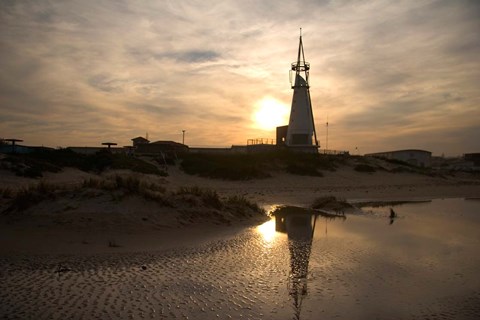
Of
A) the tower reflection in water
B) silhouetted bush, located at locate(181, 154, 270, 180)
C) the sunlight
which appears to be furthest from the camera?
silhouetted bush, located at locate(181, 154, 270, 180)

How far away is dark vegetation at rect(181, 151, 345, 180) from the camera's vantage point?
3075 centimetres

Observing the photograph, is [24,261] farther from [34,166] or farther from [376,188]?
[376,188]

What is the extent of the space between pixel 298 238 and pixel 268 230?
1.34 metres

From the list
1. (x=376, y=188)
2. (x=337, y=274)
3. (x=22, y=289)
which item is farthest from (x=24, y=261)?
(x=376, y=188)

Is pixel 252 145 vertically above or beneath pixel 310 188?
above

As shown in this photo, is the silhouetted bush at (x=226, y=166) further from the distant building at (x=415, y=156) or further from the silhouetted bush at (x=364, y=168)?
the distant building at (x=415, y=156)

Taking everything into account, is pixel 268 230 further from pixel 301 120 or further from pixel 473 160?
pixel 473 160

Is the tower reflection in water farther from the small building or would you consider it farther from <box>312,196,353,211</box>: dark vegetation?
the small building

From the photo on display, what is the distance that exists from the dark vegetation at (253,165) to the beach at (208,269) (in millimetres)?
17817

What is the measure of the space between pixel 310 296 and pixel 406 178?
35.6 m

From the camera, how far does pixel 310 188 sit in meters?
27.9

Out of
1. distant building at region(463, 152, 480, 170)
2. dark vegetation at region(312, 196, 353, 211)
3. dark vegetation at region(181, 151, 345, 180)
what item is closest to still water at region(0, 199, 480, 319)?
dark vegetation at region(312, 196, 353, 211)

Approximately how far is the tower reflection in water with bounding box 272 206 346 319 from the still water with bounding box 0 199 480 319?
4 centimetres

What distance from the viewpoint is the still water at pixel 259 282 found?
525 cm
